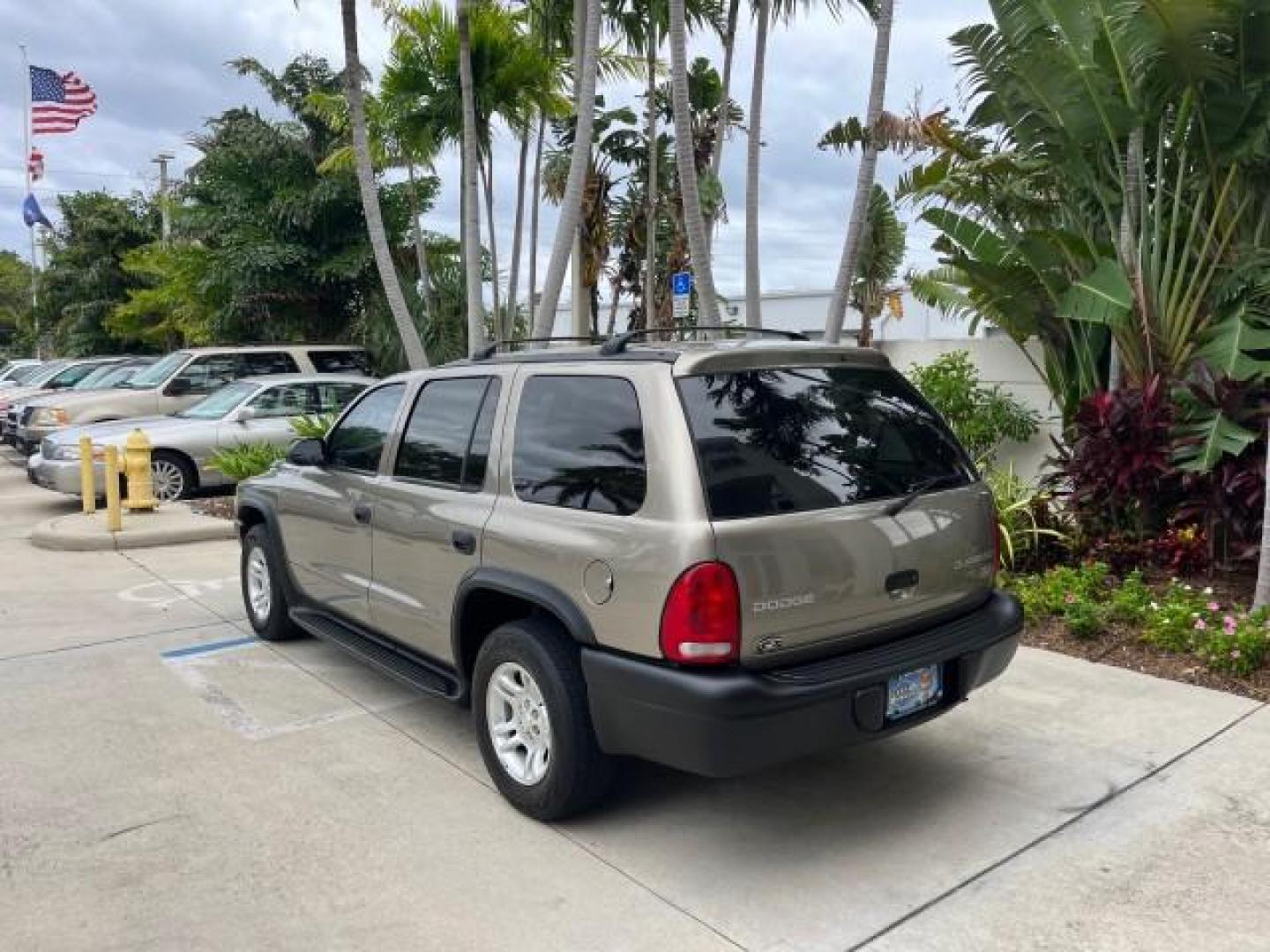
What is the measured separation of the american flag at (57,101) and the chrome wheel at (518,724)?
31789 mm

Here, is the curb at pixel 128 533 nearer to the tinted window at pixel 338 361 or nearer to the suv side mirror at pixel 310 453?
the suv side mirror at pixel 310 453

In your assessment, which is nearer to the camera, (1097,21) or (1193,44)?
(1193,44)

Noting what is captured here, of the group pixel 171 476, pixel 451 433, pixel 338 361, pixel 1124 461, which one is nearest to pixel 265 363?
pixel 338 361

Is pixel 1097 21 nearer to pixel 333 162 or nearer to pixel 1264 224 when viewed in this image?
pixel 1264 224

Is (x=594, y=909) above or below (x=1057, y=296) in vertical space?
below

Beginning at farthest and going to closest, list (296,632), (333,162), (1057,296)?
1. (333,162)
2. (1057,296)
3. (296,632)

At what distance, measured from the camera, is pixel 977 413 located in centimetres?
885

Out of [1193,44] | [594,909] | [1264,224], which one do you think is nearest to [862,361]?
[594,909]

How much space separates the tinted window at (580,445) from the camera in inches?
137

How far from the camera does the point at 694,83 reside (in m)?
16.8

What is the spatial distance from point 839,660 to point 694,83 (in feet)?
49.7

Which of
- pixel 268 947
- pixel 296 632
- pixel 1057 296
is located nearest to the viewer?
pixel 268 947

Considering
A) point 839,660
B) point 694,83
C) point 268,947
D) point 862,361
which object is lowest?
point 268,947

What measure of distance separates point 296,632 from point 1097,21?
22.1 ft
